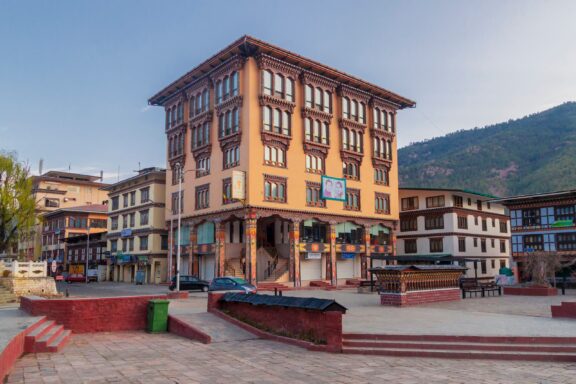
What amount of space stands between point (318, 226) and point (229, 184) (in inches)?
442

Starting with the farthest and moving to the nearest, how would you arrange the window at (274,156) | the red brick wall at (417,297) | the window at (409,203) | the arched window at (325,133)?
the window at (409,203), the arched window at (325,133), the window at (274,156), the red brick wall at (417,297)

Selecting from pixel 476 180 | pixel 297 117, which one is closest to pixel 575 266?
pixel 297 117

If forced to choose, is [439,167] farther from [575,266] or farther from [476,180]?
[575,266]

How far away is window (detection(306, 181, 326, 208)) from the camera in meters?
50.8

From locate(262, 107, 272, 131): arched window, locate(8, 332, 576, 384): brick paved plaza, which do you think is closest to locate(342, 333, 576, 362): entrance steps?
locate(8, 332, 576, 384): brick paved plaza

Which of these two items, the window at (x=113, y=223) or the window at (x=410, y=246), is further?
the window at (x=113, y=223)

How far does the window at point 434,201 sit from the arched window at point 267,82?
27296mm

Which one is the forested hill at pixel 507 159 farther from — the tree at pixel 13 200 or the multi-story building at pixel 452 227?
the tree at pixel 13 200

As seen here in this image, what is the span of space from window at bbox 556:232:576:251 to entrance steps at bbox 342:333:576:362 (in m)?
41.4

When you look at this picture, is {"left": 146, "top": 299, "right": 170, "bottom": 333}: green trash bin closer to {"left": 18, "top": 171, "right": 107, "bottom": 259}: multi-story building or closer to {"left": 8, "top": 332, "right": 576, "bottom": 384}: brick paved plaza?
{"left": 8, "top": 332, "right": 576, "bottom": 384}: brick paved plaza

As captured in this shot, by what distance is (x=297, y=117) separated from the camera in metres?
50.6

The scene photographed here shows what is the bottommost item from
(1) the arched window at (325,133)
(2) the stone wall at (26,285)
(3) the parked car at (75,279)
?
(3) the parked car at (75,279)

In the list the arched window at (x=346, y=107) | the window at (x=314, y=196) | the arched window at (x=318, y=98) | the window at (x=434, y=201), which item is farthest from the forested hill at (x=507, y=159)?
the window at (x=314, y=196)

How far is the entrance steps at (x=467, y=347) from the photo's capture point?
44.4ft
